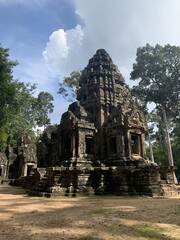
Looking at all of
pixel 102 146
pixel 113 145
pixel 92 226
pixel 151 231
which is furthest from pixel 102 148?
pixel 151 231

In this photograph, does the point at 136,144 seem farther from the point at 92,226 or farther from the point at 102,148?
the point at 92,226

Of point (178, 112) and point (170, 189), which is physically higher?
point (178, 112)

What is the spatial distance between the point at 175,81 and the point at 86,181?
19.5m

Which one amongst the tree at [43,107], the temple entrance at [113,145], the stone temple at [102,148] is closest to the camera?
the stone temple at [102,148]

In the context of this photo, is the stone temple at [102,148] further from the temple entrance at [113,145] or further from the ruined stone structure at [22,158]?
the ruined stone structure at [22,158]

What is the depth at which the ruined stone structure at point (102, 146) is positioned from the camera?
44.0 ft

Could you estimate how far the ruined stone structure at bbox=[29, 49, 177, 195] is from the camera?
13398mm

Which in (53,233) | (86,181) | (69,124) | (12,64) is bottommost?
(53,233)

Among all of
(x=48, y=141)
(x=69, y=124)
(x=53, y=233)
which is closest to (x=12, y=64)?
(x=69, y=124)

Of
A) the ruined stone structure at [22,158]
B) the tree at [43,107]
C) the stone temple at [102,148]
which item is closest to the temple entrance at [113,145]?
the stone temple at [102,148]

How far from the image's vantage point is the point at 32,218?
6.50 meters

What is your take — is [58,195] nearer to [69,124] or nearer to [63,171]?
[63,171]

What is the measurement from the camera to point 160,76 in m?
27.9

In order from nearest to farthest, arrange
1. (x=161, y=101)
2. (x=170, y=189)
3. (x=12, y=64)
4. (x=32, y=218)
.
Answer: (x=32, y=218) → (x=170, y=189) → (x=12, y=64) → (x=161, y=101)
